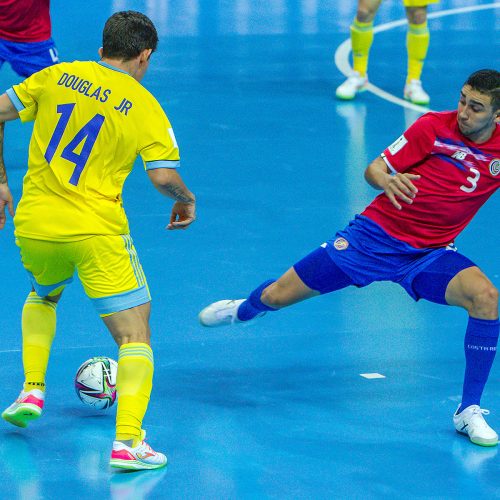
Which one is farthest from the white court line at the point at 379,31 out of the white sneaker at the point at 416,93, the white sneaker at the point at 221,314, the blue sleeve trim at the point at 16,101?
the blue sleeve trim at the point at 16,101

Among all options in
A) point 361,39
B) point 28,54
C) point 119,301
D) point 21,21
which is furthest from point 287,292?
point 361,39

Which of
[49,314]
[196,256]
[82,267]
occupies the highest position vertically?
[82,267]

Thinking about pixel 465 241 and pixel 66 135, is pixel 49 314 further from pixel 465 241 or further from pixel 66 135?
pixel 465 241

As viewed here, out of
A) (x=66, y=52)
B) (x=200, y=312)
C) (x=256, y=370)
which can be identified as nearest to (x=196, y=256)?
(x=200, y=312)

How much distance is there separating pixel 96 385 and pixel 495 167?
2142 mm

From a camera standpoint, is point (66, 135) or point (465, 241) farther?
point (465, 241)

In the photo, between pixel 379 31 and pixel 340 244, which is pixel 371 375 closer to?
pixel 340 244

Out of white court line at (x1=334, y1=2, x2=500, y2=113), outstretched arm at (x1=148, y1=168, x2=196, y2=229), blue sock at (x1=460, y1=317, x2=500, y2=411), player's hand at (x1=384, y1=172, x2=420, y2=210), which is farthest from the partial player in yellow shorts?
outstretched arm at (x1=148, y1=168, x2=196, y2=229)

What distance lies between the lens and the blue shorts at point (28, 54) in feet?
31.0

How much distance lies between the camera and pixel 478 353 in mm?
5387

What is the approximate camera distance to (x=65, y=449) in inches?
204

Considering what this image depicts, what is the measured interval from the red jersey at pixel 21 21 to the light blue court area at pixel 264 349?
1.09 m

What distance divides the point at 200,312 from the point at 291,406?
101 centimetres

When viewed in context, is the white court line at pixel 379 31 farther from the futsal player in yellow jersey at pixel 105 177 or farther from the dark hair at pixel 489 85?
the futsal player in yellow jersey at pixel 105 177
